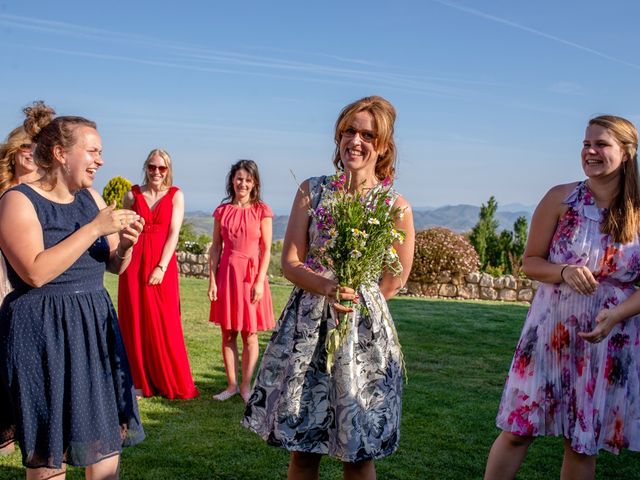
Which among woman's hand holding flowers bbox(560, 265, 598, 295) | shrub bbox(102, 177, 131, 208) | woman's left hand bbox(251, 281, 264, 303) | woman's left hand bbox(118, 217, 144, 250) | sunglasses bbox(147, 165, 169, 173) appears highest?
shrub bbox(102, 177, 131, 208)

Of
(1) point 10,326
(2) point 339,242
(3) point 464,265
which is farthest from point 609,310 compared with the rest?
(3) point 464,265

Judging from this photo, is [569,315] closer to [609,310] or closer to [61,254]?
[609,310]

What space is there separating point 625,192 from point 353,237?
5.81ft

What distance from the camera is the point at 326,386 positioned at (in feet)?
12.1

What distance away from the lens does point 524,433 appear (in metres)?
4.11

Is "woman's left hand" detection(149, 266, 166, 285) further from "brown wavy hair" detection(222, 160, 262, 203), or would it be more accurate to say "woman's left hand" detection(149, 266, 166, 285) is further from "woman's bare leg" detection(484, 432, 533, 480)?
"woman's bare leg" detection(484, 432, 533, 480)

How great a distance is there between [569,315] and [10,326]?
3.04m

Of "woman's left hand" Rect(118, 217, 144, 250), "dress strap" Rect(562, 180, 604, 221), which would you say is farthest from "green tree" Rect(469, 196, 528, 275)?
"woman's left hand" Rect(118, 217, 144, 250)

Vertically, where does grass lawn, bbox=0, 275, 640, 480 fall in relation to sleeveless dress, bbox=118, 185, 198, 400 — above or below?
below

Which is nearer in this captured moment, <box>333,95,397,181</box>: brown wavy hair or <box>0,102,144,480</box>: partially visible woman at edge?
<box>0,102,144,480</box>: partially visible woman at edge

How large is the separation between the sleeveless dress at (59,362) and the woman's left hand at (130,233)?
7.8 inches

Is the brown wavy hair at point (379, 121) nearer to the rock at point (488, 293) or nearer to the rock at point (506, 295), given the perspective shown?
the rock at point (488, 293)

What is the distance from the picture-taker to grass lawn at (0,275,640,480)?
17.8 feet

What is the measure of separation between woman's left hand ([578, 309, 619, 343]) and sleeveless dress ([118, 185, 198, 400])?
4.49 meters
